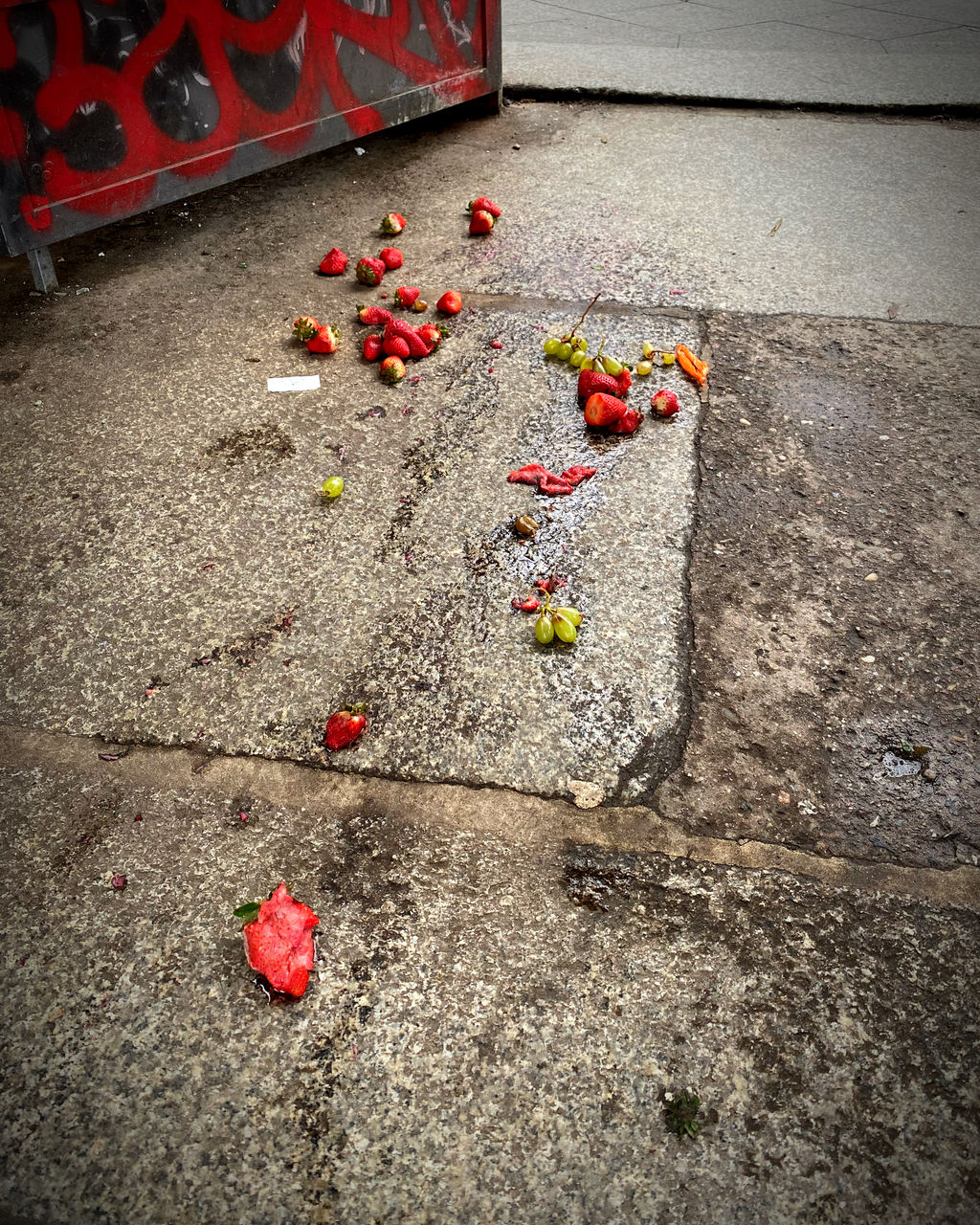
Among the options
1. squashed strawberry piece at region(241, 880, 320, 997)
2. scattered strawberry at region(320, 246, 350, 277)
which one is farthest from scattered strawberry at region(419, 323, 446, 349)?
squashed strawberry piece at region(241, 880, 320, 997)

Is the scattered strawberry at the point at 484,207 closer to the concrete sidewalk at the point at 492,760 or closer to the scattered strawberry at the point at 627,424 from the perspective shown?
the concrete sidewalk at the point at 492,760

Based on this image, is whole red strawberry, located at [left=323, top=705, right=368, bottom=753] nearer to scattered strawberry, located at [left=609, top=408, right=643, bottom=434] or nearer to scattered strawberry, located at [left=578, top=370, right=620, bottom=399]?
scattered strawberry, located at [left=609, top=408, right=643, bottom=434]

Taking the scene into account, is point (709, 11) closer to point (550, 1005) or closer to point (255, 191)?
point (255, 191)

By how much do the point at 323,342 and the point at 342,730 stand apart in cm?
173

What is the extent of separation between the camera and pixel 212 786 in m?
1.90

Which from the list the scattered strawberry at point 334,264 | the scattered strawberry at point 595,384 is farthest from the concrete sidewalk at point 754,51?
the scattered strawberry at point 595,384

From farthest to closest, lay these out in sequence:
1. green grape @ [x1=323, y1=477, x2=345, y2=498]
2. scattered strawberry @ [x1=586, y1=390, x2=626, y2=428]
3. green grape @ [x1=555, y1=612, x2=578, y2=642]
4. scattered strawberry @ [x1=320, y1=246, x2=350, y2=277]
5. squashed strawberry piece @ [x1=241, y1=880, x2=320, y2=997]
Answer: scattered strawberry @ [x1=320, y1=246, x2=350, y2=277]
scattered strawberry @ [x1=586, y1=390, x2=626, y2=428]
green grape @ [x1=323, y1=477, x2=345, y2=498]
green grape @ [x1=555, y1=612, x2=578, y2=642]
squashed strawberry piece @ [x1=241, y1=880, x2=320, y2=997]

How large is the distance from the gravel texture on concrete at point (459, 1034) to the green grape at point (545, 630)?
538mm

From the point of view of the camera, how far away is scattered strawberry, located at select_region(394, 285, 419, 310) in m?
3.38

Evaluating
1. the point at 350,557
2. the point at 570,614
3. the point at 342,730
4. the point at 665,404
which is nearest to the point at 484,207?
the point at 665,404

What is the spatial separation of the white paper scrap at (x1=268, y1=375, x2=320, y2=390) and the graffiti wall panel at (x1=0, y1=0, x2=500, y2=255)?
A: 116cm

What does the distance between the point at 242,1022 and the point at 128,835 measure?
1.61 ft

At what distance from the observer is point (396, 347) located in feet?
10.2

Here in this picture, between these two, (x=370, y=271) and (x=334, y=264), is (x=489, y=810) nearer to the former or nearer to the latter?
(x=370, y=271)
